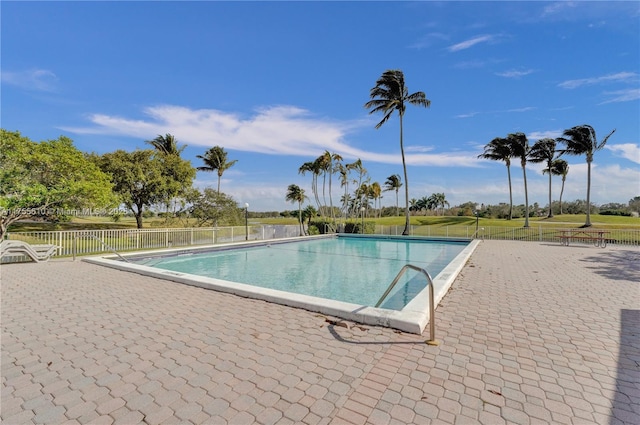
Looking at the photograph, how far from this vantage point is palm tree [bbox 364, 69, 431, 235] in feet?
70.8

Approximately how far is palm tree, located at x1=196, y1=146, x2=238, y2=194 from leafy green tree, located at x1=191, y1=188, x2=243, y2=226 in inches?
305

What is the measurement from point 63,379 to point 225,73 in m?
12.8

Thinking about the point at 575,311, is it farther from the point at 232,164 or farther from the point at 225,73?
the point at 232,164

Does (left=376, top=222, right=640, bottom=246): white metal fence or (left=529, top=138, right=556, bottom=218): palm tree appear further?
(left=529, top=138, right=556, bottom=218): palm tree

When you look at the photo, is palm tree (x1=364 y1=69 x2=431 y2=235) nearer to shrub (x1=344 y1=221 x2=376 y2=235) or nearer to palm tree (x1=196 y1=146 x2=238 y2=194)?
shrub (x1=344 y1=221 x2=376 y2=235)

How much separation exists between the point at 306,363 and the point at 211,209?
21.1 meters

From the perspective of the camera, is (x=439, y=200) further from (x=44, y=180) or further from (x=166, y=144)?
(x=44, y=180)

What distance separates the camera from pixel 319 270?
954 cm

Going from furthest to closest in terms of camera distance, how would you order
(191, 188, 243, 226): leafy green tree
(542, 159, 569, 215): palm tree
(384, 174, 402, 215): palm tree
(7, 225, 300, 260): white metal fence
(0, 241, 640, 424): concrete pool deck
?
(384, 174, 402, 215): palm tree → (542, 159, 569, 215): palm tree → (191, 188, 243, 226): leafy green tree → (7, 225, 300, 260): white metal fence → (0, 241, 640, 424): concrete pool deck

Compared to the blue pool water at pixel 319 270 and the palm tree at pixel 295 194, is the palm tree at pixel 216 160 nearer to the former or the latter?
the palm tree at pixel 295 194

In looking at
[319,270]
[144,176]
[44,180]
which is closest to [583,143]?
[319,270]

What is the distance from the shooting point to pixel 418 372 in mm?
2438

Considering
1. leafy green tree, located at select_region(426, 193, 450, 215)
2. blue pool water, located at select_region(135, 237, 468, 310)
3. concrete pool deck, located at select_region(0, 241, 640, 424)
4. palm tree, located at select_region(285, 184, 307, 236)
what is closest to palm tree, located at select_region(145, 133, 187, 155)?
palm tree, located at select_region(285, 184, 307, 236)

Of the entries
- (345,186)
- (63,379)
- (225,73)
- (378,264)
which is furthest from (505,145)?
(63,379)
